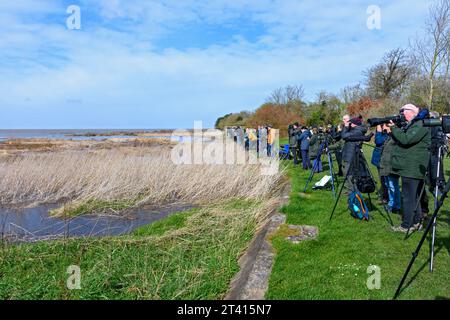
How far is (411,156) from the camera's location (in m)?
4.56

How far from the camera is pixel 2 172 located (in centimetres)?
1216

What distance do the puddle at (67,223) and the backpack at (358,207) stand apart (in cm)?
502

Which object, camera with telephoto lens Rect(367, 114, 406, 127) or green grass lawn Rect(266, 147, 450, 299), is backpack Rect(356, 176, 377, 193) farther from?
camera with telephoto lens Rect(367, 114, 406, 127)

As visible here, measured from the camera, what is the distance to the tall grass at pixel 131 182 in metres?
10.0

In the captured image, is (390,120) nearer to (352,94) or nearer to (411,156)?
(411,156)

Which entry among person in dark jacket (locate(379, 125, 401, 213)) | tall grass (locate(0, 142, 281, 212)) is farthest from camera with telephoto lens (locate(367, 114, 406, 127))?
tall grass (locate(0, 142, 281, 212))

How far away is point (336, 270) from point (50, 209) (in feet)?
30.1

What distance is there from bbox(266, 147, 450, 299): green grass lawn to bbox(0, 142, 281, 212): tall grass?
152 inches

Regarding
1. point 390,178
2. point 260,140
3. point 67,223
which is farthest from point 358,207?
point 260,140

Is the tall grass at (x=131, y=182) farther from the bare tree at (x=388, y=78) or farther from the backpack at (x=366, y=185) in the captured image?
the bare tree at (x=388, y=78)

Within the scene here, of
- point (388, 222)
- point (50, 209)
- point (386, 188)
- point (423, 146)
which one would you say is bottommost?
point (50, 209)

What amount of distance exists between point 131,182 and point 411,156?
8.79 meters
